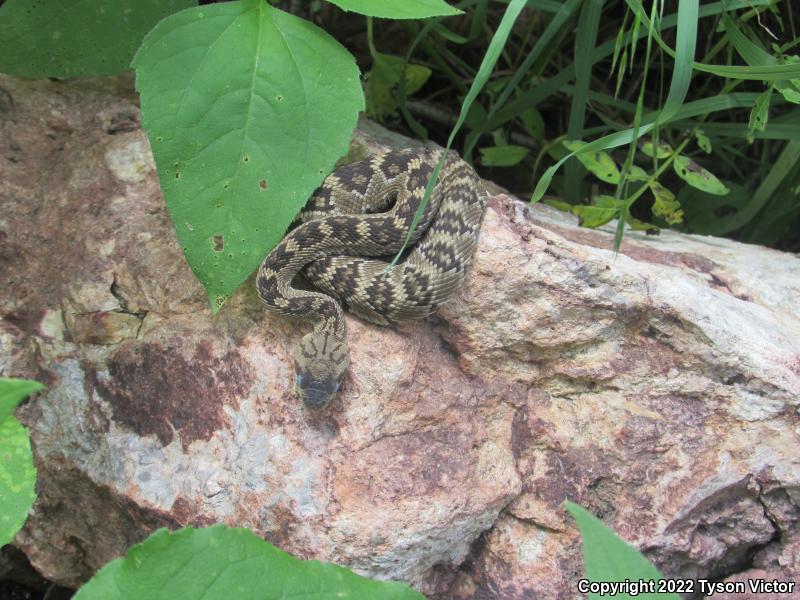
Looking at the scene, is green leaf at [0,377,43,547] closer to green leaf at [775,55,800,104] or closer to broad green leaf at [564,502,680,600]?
broad green leaf at [564,502,680,600]

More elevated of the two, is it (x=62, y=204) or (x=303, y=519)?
(x=62, y=204)

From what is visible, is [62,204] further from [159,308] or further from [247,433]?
[247,433]

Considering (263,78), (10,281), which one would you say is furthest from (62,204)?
(263,78)

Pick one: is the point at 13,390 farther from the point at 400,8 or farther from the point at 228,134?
the point at 400,8

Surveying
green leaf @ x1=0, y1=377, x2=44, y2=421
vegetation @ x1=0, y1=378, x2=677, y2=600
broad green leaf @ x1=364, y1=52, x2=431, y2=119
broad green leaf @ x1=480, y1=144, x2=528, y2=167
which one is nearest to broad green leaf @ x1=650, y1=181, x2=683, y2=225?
broad green leaf @ x1=480, y1=144, x2=528, y2=167

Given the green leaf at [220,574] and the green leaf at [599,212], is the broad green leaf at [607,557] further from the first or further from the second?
the green leaf at [599,212]

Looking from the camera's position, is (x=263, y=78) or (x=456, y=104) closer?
(x=263, y=78)
